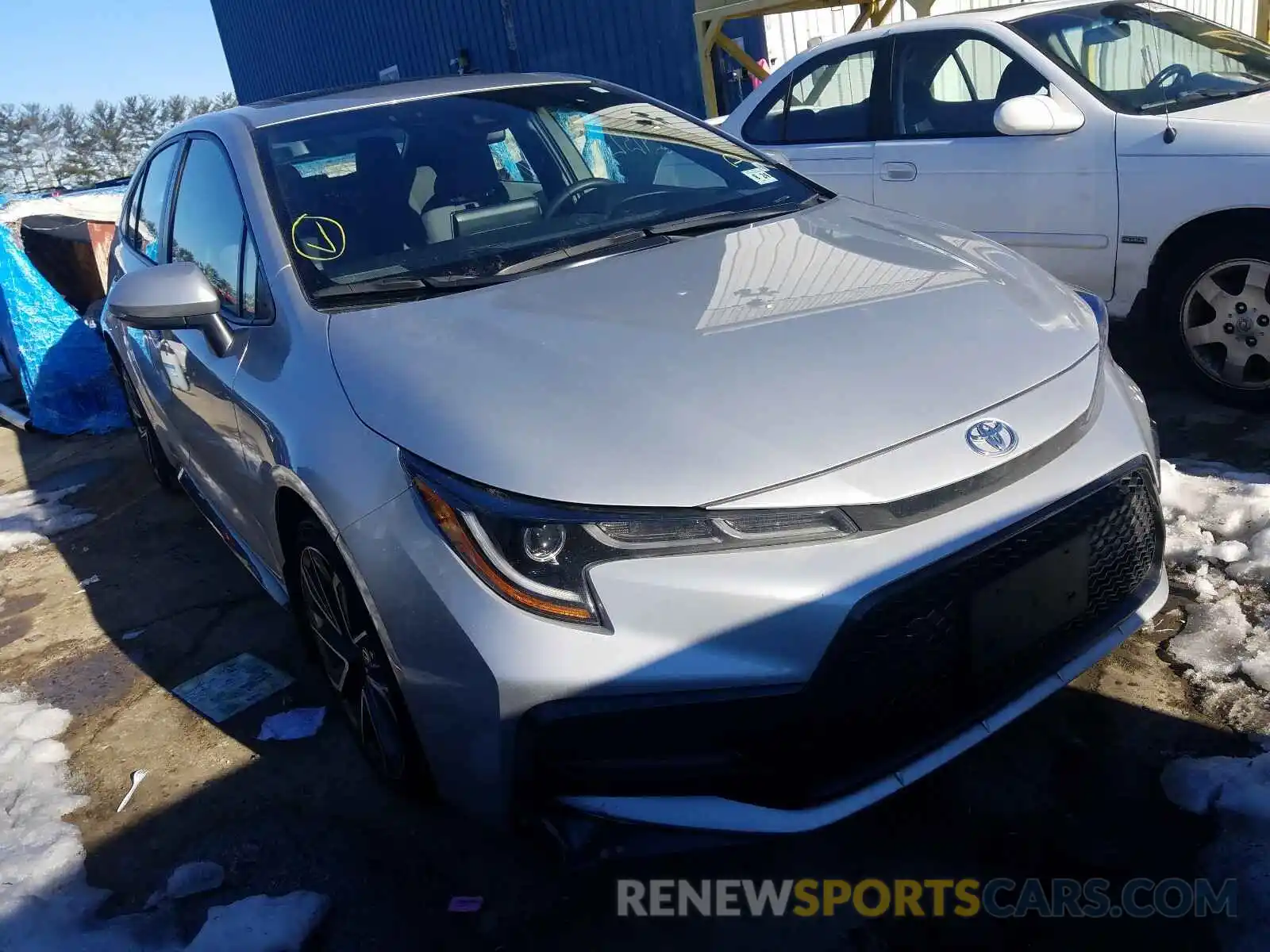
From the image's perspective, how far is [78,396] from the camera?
21.4 feet

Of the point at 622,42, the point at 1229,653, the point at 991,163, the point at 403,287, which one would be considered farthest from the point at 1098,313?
the point at 622,42

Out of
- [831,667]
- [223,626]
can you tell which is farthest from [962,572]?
[223,626]

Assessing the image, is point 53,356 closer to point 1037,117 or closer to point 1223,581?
point 1037,117

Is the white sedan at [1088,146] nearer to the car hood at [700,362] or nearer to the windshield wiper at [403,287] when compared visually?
the car hood at [700,362]

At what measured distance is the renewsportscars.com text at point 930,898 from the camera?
6.37ft

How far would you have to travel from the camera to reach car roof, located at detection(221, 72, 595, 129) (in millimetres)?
3125

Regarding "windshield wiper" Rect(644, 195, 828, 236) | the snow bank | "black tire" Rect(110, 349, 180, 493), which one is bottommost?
"black tire" Rect(110, 349, 180, 493)

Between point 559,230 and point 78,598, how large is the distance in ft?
8.38

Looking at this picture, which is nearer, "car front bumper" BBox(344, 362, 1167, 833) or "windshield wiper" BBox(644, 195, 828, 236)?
"car front bumper" BBox(344, 362, 1167, 833)

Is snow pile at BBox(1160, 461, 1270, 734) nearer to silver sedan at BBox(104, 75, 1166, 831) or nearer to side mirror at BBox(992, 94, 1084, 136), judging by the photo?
silver sedan at BBox(104, 75, 1166, 831)

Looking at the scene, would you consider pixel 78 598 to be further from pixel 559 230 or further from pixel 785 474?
pixel 785 474

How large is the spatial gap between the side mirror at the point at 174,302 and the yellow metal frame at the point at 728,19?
7177mm

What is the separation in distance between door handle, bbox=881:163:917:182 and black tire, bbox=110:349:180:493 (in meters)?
3.43

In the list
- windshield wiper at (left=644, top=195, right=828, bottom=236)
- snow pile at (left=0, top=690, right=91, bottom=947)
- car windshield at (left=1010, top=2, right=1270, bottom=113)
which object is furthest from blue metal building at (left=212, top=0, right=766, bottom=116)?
windshield wiper at (left=644, top=195, right=828, bottom=236)
